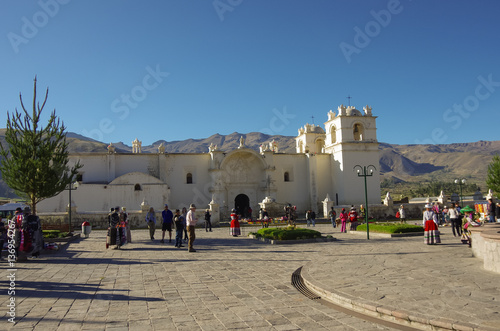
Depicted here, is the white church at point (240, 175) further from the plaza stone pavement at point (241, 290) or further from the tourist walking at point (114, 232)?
the plaza stone pavement at point (241, 290)

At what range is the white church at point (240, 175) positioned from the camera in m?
33.5

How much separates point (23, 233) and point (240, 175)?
27.8m

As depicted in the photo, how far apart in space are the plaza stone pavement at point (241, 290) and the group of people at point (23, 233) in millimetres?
508

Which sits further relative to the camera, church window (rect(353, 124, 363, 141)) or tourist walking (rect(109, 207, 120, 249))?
church window (rect(353, 124, 363, 141))

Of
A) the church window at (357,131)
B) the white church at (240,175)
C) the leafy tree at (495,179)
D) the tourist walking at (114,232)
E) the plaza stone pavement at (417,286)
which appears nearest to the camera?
the plaza stone pavement at (417,286)

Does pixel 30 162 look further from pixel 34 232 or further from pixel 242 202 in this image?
pixel 242 202

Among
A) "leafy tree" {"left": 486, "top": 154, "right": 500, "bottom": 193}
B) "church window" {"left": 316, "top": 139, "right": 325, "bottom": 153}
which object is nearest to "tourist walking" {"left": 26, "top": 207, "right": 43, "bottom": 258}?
"church window" {"left": 316, "top": 139, "right": 325, "bottom": 153}

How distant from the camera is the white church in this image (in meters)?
33.5

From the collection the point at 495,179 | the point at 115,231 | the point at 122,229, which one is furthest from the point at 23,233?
the point at 495,179

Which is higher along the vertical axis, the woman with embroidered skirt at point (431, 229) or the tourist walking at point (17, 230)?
the tourist walking at point (17, 230)

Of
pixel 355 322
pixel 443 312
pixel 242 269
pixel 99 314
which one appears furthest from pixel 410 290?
pixel 99 314

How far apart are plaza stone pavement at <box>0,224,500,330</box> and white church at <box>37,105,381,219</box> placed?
21809 mm

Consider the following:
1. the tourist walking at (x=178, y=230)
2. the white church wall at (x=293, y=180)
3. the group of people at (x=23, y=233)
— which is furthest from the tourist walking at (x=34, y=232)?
the white church wall at (x=293, y=180)

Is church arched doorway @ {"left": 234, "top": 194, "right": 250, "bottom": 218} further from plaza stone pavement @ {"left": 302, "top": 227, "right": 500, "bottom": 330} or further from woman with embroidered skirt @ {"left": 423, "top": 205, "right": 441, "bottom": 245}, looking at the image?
plaza stone pavement @ {"left": 302, "top": 227, "right": 500, "bottom": 330}
